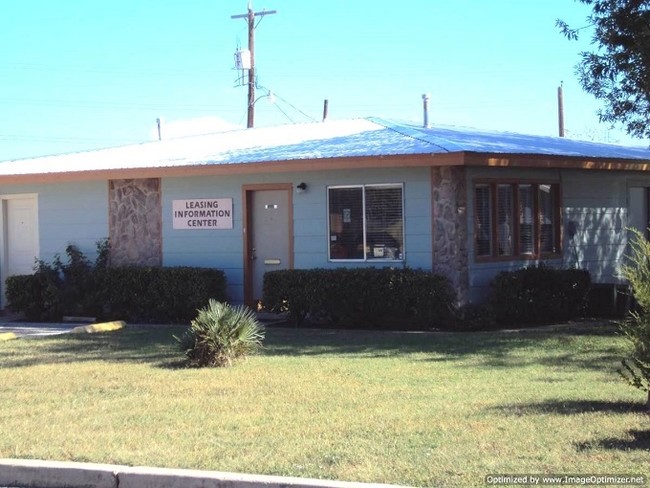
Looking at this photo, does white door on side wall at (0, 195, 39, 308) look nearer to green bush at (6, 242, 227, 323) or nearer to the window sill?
green bush at (6, 242, 227, 323)

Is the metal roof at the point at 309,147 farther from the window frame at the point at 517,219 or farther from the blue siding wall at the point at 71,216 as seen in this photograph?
the window frame at the point at 517,219

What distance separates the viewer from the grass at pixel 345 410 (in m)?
6.07

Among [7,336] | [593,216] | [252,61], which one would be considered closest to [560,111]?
[252,61]

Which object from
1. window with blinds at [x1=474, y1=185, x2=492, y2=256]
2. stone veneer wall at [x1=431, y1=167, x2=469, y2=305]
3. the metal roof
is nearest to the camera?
stone veneer wall at [x1=431, y1=167, x2=469, y2=305]

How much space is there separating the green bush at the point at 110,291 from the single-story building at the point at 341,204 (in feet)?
2.25

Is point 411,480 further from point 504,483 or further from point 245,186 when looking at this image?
point 245,186

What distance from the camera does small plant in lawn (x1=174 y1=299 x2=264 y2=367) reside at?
10164 mm

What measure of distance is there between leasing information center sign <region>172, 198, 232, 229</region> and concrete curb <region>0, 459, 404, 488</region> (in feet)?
32.5

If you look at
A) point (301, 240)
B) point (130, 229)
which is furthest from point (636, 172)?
point (130, 229)

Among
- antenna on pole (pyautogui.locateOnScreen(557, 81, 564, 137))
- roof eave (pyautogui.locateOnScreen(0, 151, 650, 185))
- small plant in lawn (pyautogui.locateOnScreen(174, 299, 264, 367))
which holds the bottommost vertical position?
small plant in lawn (pyautogui.locateOnScreen(174, 299, 264, 367))

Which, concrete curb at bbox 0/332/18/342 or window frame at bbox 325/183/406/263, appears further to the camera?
window frame at bbox 325/183/406/263

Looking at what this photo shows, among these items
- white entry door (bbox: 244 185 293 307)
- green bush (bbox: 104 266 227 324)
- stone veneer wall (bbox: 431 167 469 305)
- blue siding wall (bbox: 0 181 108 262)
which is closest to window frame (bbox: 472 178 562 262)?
stone veneer wall (bbox: 431 167 469 305)

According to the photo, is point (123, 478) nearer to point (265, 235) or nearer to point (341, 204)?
point (341, 204)

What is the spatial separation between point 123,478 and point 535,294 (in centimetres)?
983
